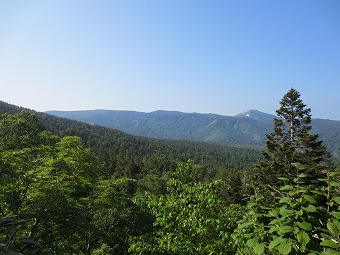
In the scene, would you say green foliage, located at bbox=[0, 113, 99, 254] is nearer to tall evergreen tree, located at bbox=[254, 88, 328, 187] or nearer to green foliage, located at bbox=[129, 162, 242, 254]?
green foliage, located at bbox=[129, 162, 242, 254]

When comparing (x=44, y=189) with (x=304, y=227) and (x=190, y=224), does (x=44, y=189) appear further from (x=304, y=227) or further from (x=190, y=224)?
(x=304, y=227)

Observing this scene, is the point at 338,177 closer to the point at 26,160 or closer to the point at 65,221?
the point at 26,160

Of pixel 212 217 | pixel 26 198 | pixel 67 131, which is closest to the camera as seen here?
pixel 212 217

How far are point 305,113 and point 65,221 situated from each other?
111 ft

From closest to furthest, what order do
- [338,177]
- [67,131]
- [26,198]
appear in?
[338,177] → [26,198] → [67,131]

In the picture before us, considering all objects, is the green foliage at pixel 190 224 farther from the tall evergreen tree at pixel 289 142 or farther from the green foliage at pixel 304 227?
the tall evergreen tree at pixel 289 142

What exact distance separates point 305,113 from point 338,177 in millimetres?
36795

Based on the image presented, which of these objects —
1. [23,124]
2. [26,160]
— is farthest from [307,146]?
[23,124]

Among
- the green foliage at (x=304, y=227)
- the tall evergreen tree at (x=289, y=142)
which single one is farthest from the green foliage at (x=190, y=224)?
the tall evergreen tree at (x=289, y=142)

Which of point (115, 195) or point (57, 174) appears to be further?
point (115, 195)

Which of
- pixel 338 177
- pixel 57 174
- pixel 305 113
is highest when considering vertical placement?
pixel 305 113

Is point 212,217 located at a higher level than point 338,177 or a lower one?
lower

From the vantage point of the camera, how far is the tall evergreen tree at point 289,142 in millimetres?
33438

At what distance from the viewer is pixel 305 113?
3588 cm
